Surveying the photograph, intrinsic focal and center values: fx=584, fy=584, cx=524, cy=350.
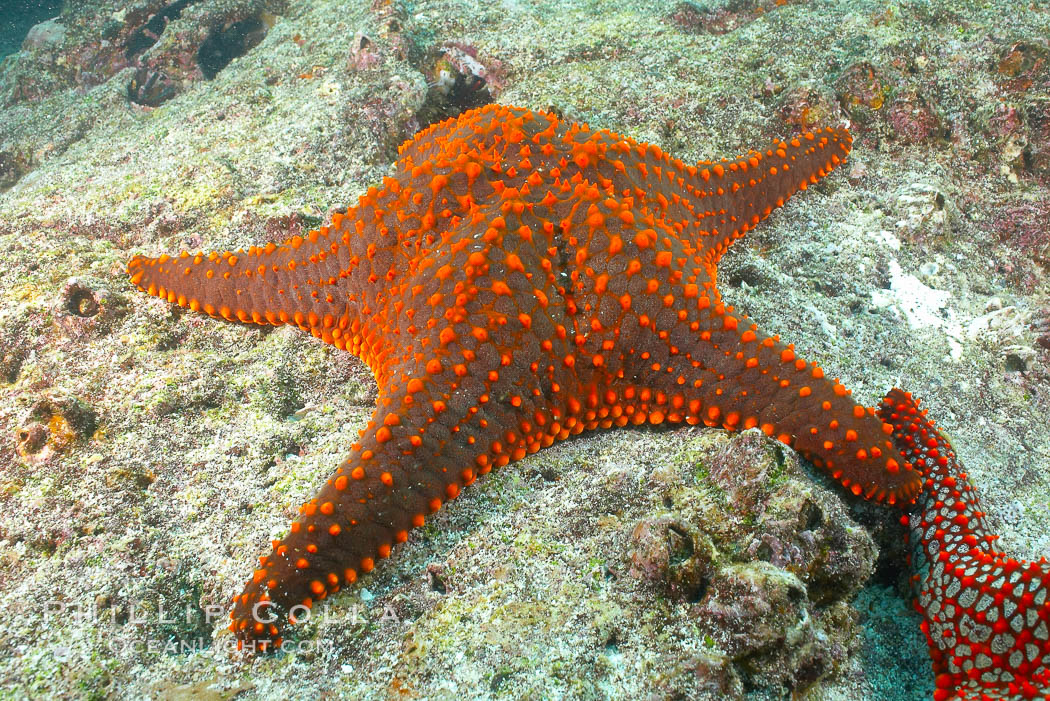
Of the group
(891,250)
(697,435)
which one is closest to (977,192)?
(891,250)

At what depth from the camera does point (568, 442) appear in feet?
11.5

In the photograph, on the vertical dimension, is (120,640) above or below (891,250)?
below

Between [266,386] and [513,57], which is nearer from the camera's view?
[266,386]

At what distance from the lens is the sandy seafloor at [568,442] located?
8.17 feet

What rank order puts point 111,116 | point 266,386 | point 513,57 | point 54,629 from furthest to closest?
point 111,116 < point 513,57 < point 266,386 < point 54,629

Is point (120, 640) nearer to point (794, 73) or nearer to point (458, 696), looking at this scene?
point (458, 696)

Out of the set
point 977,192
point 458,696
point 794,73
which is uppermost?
point 794,73

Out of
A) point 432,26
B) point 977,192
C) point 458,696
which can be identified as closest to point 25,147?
point 432,26

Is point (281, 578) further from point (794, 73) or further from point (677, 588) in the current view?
point (794, 73)

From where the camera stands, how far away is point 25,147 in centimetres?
851

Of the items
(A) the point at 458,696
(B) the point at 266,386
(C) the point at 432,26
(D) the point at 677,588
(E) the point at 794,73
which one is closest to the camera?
Result: (A) the point at 458,696

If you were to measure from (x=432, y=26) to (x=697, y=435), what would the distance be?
21.0 ft

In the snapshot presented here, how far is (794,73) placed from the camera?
592 cm

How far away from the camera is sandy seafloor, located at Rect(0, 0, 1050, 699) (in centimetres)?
249
